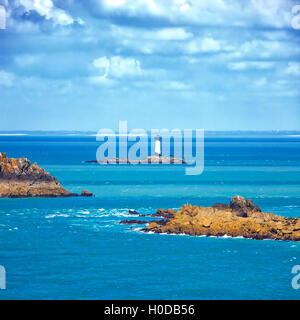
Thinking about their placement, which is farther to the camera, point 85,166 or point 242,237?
point 85,166

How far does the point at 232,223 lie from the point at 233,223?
62mm

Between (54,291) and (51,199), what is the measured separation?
3268 cm

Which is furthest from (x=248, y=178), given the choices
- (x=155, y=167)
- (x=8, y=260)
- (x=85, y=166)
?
(x=8, y=260)

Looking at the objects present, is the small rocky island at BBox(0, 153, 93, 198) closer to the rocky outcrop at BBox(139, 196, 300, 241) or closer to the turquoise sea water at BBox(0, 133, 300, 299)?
the turquoise sea water at BBox(0, 133, 300, 299)

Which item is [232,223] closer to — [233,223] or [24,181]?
[233,223]

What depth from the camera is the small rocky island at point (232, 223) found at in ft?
139

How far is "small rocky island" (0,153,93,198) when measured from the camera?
211ft

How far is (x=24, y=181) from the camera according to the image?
216 ft

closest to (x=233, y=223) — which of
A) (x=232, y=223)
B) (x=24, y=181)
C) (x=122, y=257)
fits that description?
(x=232, y=223)

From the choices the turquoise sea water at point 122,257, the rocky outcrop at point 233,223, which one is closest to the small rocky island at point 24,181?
the turquoise sea water at point 122,257
